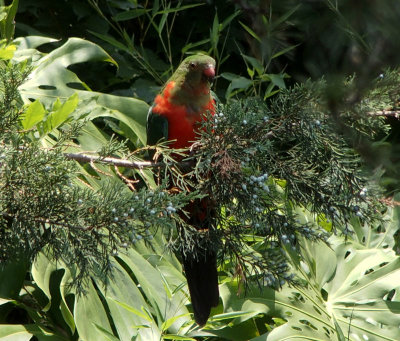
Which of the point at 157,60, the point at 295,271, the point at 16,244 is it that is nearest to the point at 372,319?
the point at 295,271

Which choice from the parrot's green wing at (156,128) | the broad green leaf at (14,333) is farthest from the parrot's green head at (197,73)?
the broad green leaf at (14,333)

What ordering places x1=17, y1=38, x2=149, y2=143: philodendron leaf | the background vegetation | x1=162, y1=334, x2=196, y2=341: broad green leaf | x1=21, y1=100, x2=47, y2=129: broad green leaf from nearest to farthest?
the background vegetation → x1=21, y1=100, x2=47, y2=129: broad green leaf → x1=162, y1=334, x2=196, y2=341: broad green leaf → x1=17, y1=38, x2=149, y2=143: philodendron leaf

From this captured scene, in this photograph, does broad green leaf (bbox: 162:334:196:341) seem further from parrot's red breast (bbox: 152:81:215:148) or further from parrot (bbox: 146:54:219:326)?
parrot's red breast (bbox: 152:81:215:148)

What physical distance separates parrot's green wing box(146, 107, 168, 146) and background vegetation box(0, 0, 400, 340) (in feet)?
0.54

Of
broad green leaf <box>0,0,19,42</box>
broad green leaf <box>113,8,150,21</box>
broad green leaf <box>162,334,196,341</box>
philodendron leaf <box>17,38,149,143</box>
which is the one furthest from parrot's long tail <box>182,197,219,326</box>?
broad green leaf <box>113,8,150,21</box>

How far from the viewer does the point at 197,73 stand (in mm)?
2170

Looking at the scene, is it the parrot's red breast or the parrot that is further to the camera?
the parrot's red breast

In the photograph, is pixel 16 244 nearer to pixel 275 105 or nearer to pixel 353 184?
pixel 275 105

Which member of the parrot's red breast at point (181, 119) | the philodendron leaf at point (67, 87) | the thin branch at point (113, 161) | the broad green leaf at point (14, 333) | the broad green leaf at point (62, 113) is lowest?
the broad green leaf at point (14, 333)

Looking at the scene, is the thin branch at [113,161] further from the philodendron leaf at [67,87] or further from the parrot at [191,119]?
the philodendron leaf at [67,87]

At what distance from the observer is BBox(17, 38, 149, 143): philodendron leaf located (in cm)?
254

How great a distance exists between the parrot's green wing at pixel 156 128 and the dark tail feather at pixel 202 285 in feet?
1.70

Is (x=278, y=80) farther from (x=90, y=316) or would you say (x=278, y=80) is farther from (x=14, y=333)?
(x=14, y=333)

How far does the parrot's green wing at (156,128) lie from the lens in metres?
2.11
